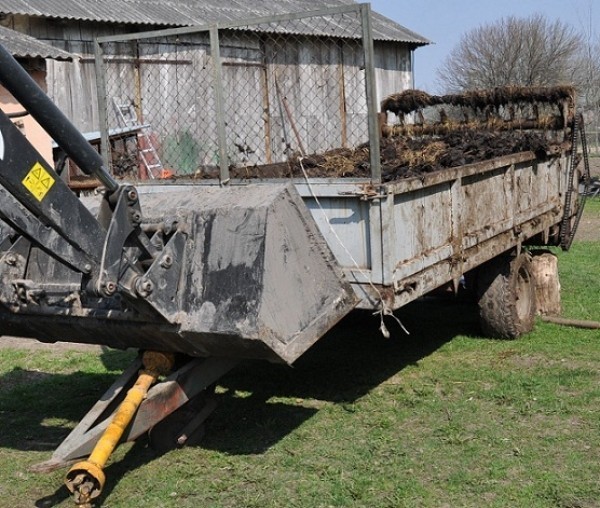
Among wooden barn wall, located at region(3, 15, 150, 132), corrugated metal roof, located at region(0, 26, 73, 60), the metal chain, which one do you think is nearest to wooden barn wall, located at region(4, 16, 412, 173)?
wooden barn wall, located at region(3, 15, 150, 132)

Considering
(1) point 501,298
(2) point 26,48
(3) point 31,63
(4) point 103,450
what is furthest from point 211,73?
(4) point 103,450

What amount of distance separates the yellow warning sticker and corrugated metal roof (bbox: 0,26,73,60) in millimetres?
6986

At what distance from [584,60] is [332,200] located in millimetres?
27284

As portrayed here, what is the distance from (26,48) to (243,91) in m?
5.58

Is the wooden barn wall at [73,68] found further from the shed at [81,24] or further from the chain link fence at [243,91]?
the chain link fence at [243,91]

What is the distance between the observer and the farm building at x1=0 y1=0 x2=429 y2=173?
13172 millimetres

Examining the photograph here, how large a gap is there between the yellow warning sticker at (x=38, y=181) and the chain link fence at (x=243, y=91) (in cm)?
695

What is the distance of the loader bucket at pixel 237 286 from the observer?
13.7ft

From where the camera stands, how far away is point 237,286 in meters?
4.20

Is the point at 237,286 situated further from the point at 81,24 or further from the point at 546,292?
the point at 81,24

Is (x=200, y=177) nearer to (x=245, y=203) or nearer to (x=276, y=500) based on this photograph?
(x=245, y=203)

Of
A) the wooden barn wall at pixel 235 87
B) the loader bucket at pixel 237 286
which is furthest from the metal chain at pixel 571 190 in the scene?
the loader bucket at pixel 237 286

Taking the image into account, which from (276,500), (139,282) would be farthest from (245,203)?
(276,500)

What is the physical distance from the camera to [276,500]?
4312 mm
